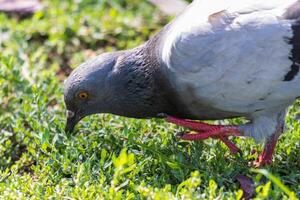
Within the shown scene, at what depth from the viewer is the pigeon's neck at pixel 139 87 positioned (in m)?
6.07

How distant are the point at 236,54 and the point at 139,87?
912 mm

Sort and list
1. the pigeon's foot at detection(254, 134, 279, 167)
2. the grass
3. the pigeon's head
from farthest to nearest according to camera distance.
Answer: the pigeon's head < the pigeon's foot at detection(254, 134, 279, 167) < the grass

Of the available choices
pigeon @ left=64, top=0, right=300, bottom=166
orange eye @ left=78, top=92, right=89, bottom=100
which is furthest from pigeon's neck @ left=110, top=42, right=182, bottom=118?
orange eye @ left=78, top=92, right=89, bottom=100

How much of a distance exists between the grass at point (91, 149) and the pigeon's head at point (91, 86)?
294 mm

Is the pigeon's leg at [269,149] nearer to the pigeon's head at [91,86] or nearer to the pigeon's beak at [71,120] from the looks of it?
the pigeon's head at [91,86]

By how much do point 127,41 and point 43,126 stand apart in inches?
90.5

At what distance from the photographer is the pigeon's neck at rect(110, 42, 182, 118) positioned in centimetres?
607

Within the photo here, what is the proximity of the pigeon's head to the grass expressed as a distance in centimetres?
29

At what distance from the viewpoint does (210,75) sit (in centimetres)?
569

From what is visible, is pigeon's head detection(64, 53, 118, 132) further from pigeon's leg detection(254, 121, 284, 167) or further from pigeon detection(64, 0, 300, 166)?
pigeon's leg detection(254, 121, 284, 167)

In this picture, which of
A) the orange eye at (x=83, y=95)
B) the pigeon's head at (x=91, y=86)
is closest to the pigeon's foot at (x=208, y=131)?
the pigeon's head at (x=91, y=86)

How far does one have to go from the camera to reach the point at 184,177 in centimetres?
575

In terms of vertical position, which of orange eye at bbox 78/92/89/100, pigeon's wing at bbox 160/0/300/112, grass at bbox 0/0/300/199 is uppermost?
pigeon's wing at bbox 160/0/300/112

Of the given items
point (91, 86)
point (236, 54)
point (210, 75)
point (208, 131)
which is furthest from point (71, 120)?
point (236, 54)
